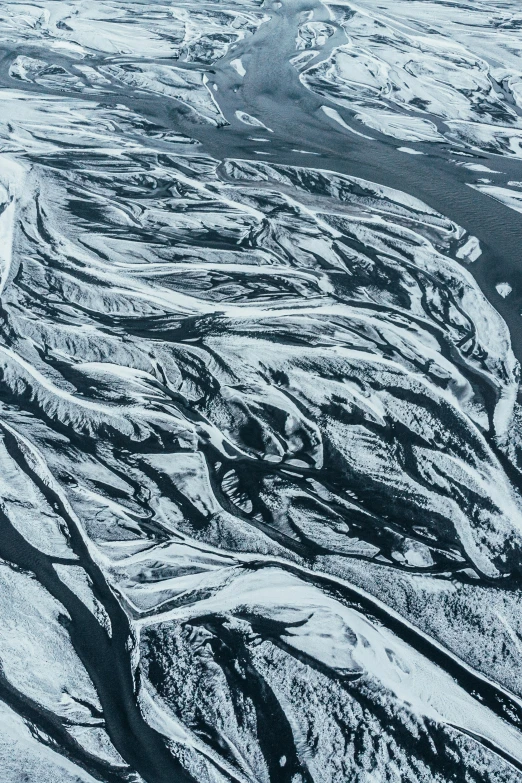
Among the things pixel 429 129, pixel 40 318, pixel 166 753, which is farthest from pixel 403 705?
pixel 429 129

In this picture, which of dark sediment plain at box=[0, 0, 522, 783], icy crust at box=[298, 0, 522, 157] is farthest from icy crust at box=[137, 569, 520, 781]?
icy crust at box=[298, 0, 522, 157]

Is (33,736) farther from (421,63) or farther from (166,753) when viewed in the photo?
(421,63)

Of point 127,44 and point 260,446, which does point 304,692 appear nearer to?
point 260,446

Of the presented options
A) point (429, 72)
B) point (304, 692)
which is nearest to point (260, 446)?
point (304, 692)

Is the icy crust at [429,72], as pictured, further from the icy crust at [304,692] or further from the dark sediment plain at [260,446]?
the icy crust at [304,692]

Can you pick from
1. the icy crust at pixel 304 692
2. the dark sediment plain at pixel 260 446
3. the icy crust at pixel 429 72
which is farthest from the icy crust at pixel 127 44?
the icy crust at pixel 304 692
